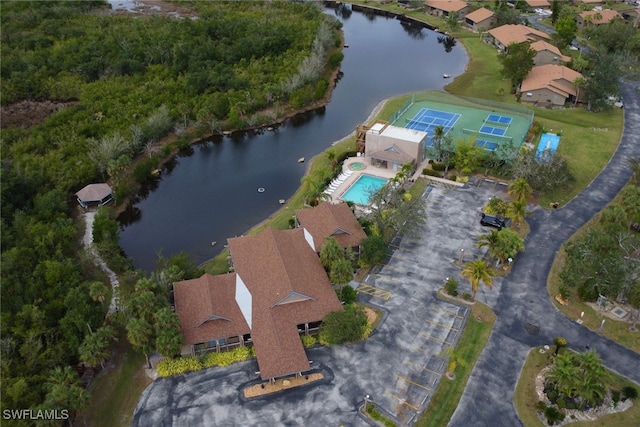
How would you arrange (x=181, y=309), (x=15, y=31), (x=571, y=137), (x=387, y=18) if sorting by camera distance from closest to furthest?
(x=181, y=309) < (x=571, y=137) < (x=15, y=31) < (x=387, y=18)

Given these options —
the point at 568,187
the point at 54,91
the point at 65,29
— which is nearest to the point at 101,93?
the point at 54,91

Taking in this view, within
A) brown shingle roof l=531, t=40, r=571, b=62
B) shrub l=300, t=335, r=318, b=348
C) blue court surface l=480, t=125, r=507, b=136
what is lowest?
Result: shrub l=300, t=335, r=318, b=348

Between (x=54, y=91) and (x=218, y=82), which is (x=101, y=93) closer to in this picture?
(x=54, y=91)

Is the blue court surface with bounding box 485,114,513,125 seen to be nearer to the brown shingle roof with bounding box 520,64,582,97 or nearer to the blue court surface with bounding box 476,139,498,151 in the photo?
the blue court surface with bounding box 476,139,498,151

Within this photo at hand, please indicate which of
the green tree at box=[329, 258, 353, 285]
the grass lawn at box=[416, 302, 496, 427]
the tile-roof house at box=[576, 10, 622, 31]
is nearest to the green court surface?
the grass lawn at box=[416, 302, 496, 427]

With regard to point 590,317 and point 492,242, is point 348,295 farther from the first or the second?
point 590,317

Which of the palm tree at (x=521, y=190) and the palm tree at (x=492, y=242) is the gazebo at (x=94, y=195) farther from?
the palm tree at (x=521, y=190)
